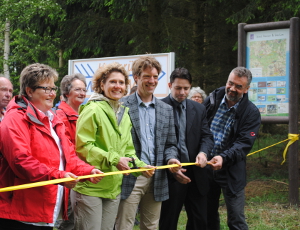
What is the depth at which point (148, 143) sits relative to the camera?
4078 mm

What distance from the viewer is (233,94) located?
470cm

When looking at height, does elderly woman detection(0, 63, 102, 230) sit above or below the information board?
below

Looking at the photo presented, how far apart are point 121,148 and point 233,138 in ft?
5.75

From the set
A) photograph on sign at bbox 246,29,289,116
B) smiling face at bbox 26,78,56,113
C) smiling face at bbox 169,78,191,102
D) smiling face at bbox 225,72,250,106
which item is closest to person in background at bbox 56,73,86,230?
smiling face at bbox 169,78,191,102

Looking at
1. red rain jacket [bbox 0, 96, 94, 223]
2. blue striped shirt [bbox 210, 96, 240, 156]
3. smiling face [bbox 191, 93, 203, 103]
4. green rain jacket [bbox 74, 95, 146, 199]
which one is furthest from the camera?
smiling face [bbox 191, 93, 203, 103]

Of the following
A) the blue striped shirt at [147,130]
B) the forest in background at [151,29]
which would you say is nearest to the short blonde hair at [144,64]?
the blue striped shirt at [147,130]

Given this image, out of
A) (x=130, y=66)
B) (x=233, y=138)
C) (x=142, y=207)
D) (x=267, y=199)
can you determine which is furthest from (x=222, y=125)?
(x=267, y=199)

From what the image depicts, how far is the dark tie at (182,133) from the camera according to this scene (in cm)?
443

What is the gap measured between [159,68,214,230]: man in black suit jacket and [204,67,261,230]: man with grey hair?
0.24m

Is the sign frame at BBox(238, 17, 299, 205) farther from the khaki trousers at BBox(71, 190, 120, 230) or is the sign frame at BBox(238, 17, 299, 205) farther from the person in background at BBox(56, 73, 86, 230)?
the khaki trousers at BBox(71, 190, 120, 230)

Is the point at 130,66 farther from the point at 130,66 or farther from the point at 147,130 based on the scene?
the point at 147,130

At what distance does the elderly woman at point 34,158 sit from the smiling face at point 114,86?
2.06 feet

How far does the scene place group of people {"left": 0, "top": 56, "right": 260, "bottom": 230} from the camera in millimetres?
2855

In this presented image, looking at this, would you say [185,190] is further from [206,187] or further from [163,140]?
[163,140]
